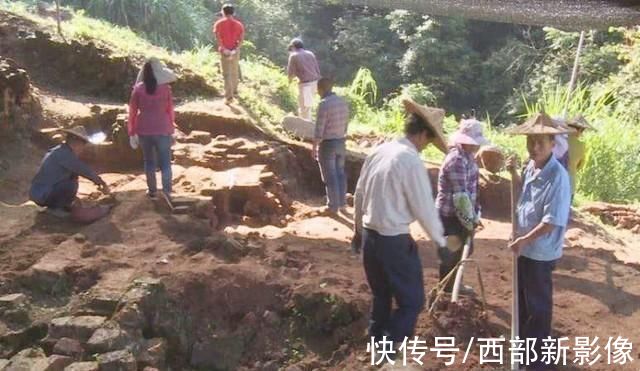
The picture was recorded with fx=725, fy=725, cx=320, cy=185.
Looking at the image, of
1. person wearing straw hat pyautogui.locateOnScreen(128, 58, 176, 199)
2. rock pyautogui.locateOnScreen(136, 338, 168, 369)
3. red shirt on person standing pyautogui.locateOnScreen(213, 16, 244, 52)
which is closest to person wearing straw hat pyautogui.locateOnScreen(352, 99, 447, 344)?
rock pyautogui.locateOnScreen(136, 338, 168, 369)

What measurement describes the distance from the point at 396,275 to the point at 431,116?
2.64 feet

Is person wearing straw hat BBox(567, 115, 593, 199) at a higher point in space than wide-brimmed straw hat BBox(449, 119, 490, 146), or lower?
lower

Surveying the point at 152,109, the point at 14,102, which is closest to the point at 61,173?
the point at 152,109

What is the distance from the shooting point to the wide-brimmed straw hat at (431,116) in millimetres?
3521

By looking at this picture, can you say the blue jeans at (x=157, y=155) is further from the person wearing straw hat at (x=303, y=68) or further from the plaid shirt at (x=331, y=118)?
the person wearing straw hat at (x=303, y=68)

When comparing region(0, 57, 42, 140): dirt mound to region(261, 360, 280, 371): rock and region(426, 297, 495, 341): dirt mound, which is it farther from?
region(426, 297, 495, 341): dirt mound

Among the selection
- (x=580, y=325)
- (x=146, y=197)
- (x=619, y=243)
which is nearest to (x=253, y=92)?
(x=146, y=197)

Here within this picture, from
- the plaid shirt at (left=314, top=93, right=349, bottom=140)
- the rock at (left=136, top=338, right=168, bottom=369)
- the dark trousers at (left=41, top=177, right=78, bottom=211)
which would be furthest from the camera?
the plaid shirt at (left=314, top=93, right=349, bottom=140)

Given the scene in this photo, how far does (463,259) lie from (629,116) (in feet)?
31.6

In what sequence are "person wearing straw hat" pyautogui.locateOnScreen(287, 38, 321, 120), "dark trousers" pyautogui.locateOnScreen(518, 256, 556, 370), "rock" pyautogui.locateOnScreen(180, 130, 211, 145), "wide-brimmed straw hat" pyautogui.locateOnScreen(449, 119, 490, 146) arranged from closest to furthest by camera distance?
1. "dark trousers" pyautogui.locateOnScreen(518, 256, 556, 370)
2. "wide-brimmed straw hat" pyautogui.locateOnScreen(449, 119, 490, 146)
3. "rock" pyautogui.locateOnScreen(180, 130, 211, 145)
4. "person wearing straw hat" pyautogui.locateOnScreen(287, 38, 321, 120)

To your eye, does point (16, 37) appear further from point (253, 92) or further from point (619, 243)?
point (619, 243)

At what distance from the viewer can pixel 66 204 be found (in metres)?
5.89

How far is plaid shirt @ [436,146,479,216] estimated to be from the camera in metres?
4.41

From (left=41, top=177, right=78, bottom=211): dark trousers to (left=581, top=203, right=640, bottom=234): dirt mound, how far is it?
19.7 feet
